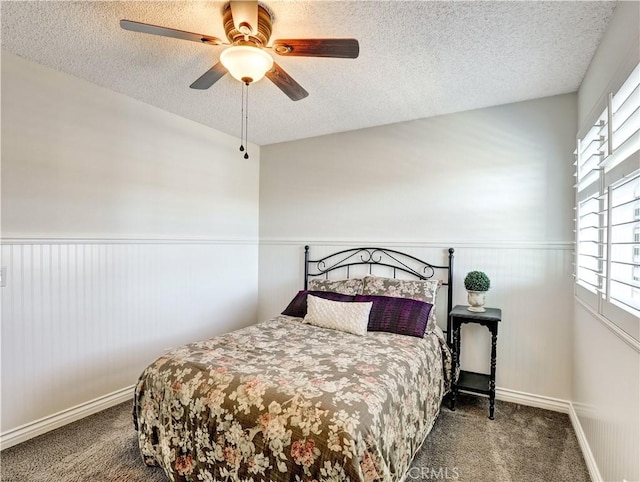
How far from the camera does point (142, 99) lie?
297cm

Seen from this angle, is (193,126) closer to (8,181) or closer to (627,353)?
(8,181)

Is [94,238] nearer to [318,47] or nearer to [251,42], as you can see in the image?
[251,42]

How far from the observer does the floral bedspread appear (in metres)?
1.44

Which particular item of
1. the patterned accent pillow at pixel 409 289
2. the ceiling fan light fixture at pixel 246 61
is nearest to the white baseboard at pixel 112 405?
the patterned accent pillow at pixel 409 289

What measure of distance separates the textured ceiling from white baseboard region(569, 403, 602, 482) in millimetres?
2435

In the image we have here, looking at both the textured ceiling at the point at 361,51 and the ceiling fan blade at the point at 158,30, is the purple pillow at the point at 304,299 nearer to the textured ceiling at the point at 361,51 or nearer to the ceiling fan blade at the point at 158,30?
the textured ceiling at the point at 361,51

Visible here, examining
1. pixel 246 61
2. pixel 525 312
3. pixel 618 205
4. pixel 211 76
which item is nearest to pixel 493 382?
pixel 525 312

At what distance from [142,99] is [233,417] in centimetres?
270

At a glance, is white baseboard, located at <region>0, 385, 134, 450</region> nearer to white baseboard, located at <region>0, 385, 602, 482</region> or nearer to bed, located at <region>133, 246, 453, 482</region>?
white baseboard, located at <region>0, 385, 602, 482</region>

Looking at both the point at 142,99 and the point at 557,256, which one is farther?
the point at 142,99

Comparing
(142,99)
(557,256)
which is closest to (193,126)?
(142,99)

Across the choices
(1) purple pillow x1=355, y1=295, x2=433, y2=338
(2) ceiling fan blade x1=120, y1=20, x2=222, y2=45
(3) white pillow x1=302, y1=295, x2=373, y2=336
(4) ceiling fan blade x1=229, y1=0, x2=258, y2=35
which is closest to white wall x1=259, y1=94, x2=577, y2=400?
(1) purple pillow x1=355, y1=295, x2=433, y2=338

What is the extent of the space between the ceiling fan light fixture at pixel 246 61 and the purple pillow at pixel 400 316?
193cm

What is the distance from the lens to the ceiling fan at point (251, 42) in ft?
5.24
